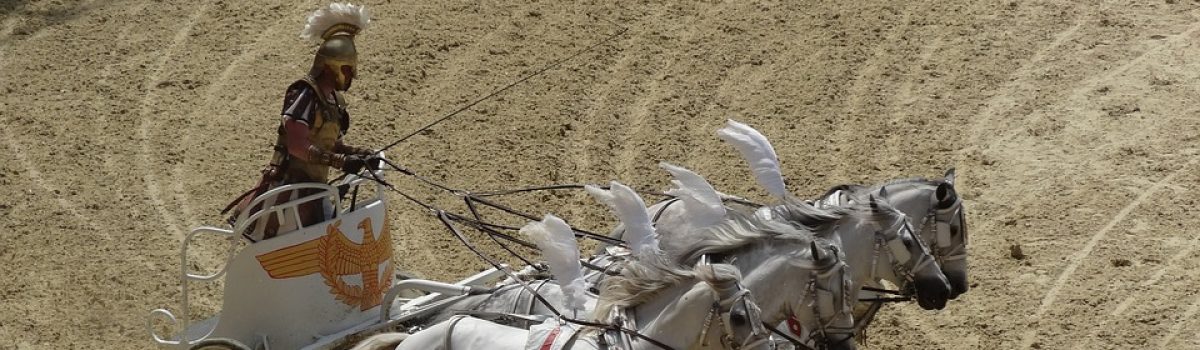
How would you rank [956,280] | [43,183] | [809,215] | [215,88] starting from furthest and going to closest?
1. [215,88]
2. [43,183]
3. [956,280]
4. [809,215]

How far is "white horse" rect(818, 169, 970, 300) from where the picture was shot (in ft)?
26.3

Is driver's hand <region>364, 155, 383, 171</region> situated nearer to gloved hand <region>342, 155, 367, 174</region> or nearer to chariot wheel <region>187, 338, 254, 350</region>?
gloved hand <region>342, 155, 367, 174</region>

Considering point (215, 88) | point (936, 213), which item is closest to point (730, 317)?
point (936, 213)

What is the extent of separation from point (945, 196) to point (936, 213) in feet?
0.34

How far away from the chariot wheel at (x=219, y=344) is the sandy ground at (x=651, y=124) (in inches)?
89.6

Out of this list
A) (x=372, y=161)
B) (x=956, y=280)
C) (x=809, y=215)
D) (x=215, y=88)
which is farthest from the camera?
(x=215, y=88)

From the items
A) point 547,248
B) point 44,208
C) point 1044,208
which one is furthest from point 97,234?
point 1044,208

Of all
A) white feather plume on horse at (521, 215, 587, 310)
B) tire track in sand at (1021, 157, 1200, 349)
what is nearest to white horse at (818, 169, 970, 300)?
tire track in sand at (1021, 157, 1200, 349)

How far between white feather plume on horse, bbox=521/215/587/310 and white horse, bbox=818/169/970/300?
1891mm

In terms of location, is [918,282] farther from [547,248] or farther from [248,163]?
[248,163]

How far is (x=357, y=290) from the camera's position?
27.0ft

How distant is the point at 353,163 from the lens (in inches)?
313

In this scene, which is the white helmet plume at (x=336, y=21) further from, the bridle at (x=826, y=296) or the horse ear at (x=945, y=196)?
the horse ear at (x=945, y=196)

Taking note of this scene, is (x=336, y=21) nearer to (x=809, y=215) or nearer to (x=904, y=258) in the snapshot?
(x=809, y=215)
